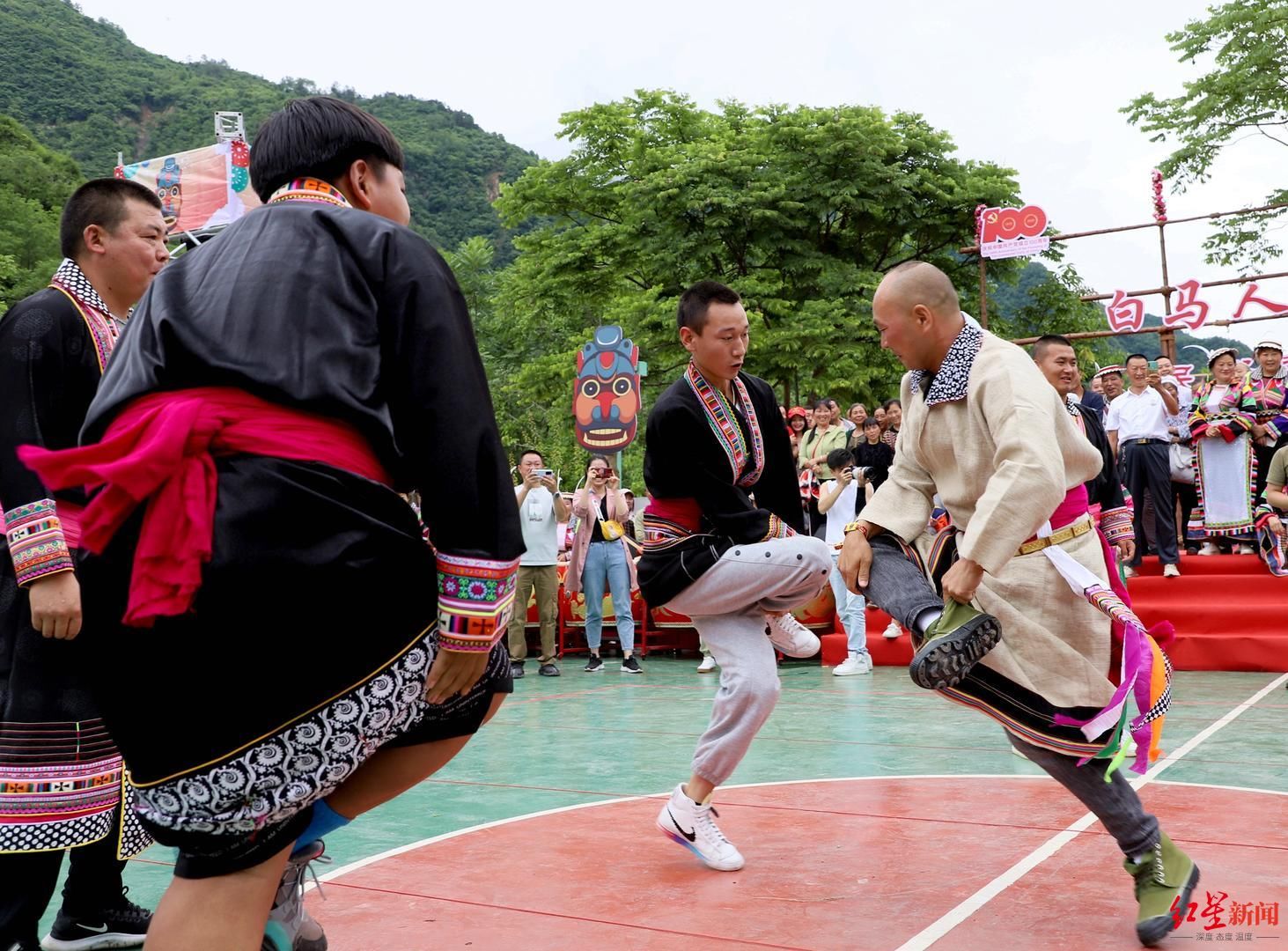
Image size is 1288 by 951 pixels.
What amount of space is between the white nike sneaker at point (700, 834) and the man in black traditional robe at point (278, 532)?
211 cm

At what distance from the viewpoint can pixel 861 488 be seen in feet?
35.6

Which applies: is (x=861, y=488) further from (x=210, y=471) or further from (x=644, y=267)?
(x=644, y=267)

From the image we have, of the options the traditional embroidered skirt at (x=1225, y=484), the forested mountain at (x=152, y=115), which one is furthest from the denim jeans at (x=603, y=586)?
the forested mountain at (x=152, y=115)

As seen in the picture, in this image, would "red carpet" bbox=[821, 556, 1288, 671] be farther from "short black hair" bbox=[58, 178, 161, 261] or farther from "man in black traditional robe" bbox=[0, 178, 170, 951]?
"short black hair" bbox=[58, 178, 161, 261]

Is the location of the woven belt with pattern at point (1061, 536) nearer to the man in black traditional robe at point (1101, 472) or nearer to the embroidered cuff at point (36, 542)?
the embroidered cuff at point (36, 542)

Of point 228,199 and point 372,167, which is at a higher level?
point 228,199

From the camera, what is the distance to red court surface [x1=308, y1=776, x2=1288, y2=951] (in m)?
3.23

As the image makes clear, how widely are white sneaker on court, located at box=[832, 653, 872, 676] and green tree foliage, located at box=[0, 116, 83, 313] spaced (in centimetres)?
3234

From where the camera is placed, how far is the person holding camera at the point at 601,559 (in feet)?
36.1

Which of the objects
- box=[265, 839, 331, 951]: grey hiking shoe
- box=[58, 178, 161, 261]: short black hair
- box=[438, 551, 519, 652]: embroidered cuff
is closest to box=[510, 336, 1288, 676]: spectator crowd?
box=[58, 178, 161, 261]: short black hair

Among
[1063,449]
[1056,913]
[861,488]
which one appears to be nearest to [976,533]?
[1063,449]

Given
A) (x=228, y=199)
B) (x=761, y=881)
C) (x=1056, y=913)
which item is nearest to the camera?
(x=1056, y=913)

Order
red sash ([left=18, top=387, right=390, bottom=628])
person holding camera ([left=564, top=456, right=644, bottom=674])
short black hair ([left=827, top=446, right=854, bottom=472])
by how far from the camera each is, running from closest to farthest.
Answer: red sash ([left=18, top=387, right=390, bottom=628])
short black hair ([left=827, top=446, right=854, bottom=472])
person holding camera ([left=564, top=456, right=644, bottom=674])

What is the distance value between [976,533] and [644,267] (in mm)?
24364
